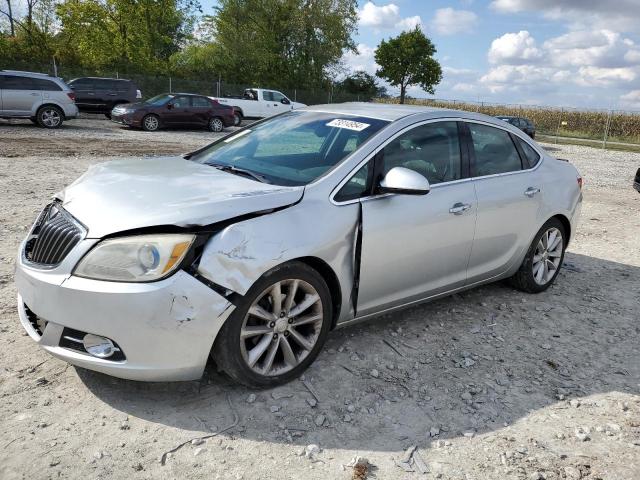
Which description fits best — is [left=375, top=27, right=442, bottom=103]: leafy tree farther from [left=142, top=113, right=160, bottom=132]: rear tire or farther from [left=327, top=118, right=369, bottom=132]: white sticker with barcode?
[left=327, top=118, right=369, bottom=132]: white sticker with barcode

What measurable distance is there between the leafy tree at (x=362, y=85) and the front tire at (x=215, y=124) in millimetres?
26356

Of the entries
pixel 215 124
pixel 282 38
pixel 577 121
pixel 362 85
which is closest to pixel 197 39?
pixel 282 38

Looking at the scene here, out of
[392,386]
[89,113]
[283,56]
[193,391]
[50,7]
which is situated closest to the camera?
[193,391]

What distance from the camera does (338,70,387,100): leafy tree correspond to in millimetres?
46725

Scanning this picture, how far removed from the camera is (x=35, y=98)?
16328mm

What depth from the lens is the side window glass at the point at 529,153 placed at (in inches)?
190

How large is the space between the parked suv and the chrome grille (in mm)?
15242

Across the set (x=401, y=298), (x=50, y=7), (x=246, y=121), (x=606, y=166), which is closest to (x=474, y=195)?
(x=401, y=298)

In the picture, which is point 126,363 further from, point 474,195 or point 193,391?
point 474,195

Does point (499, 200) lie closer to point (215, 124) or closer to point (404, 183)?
point (404, 183)

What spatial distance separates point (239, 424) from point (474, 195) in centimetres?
240

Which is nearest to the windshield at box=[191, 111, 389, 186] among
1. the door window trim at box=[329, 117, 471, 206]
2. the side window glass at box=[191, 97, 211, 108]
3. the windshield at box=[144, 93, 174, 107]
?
the door window trim at box=[329, 117, 471, 206]

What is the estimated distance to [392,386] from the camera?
339cm

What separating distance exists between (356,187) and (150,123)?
56.1 ft
